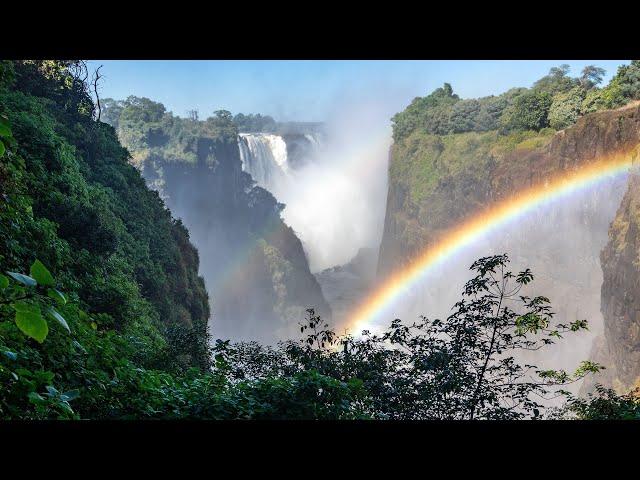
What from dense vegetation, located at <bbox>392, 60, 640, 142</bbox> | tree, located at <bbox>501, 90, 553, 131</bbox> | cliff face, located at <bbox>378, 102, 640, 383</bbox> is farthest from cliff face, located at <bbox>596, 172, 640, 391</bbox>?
tree, located at <bbox>501, 90, 553, 131</bbox>

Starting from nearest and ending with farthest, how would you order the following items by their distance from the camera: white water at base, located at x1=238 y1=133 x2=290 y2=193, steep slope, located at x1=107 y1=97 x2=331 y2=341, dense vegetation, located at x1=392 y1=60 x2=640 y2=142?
dense vegetation, located at x1=392 y1=60 x2=640 y2=142, steep slope, located at x1=107 y1=97 x2=331 y2=341, white water at base, located at x1=238 y1=133 x2=290 y2=193

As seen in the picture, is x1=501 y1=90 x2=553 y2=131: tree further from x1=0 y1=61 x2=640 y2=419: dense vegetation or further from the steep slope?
x1=0 y1=61 x2=640 y2=419: dense vegetation

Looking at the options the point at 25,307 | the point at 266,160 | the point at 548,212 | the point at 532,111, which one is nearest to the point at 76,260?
the point at 25,307
